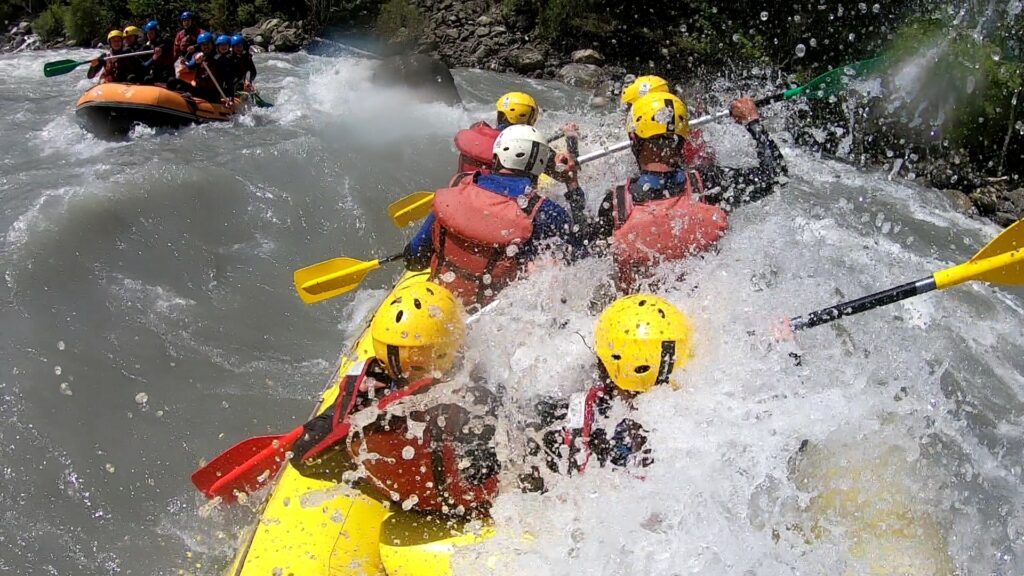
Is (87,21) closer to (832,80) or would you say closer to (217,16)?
(217,16)

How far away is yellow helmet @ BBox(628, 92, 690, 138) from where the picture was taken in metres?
3.55

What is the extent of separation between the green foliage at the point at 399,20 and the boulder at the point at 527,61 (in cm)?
177

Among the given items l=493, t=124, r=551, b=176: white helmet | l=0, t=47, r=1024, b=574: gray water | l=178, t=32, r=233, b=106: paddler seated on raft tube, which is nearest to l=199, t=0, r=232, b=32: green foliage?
l=0, t=47, r=1024, b=574: gray water

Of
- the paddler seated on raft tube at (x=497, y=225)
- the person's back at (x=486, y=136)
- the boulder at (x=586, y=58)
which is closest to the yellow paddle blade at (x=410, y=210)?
the person's back at (x=486, y=136)

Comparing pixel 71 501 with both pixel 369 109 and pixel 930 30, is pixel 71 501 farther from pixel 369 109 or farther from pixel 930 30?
pixel 930 30

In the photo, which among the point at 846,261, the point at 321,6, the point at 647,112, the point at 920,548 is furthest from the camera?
the point at 321,6

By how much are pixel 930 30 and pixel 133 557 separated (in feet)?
30.2

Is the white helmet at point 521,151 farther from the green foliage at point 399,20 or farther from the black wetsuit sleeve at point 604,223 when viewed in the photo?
the green foliage at point 399,20

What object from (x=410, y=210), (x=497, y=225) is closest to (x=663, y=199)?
(x=497, y=225)

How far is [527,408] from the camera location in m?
2.67

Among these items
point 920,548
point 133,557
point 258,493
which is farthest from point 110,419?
point 920,548

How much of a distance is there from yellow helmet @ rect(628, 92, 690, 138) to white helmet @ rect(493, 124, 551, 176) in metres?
0.47

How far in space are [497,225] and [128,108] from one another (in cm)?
560

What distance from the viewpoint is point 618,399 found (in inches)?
101
